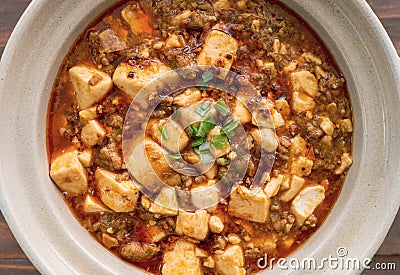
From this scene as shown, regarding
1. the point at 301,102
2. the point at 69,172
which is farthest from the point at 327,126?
the point at 69,172

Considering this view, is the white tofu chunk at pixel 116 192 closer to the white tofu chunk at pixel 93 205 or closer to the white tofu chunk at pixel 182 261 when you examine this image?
the white tofu chunk at pixel 93 205

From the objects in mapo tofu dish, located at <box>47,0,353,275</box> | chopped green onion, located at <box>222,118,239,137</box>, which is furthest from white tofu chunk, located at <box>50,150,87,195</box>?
chopped green onion, located at <box>222,118,239,137</box>

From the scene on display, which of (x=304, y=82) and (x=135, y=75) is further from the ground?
(x=304, y=82)

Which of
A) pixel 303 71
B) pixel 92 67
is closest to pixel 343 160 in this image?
pixel 303 71

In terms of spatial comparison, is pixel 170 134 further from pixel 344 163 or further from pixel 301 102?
pixel 344 163

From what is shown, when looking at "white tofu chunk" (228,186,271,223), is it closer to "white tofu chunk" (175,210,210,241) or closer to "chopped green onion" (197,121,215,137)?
"white tofu chunk" (175,210,210,241)

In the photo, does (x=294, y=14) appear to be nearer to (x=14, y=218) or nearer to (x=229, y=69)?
(x=229, y=69)
